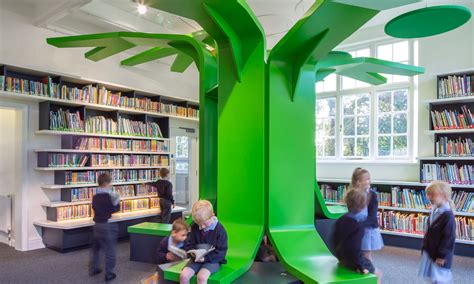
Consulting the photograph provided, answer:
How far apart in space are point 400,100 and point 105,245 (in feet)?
19.0

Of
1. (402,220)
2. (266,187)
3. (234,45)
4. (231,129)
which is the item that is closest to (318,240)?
(266,187)

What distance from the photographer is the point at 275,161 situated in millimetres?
3139

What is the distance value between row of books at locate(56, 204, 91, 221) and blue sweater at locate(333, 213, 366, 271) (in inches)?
177

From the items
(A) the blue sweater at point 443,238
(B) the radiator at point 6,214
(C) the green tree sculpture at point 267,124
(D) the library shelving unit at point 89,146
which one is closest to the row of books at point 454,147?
(A) the blue sweater at point 443,238

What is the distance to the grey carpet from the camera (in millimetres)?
4148

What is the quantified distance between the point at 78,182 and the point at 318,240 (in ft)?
14.1

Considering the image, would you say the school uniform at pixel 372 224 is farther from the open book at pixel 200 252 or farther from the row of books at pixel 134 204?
the row of books at pixel 134 204

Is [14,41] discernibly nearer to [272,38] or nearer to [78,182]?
[78,182]

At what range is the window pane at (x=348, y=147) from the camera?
23.7 ft

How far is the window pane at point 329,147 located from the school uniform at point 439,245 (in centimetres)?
453

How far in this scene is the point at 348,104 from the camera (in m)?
7.29

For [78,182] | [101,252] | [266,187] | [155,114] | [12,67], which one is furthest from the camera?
[155,114]

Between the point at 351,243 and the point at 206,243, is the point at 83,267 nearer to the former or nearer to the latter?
the point at 206,243

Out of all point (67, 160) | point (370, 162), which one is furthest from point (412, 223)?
point (67, 160)
